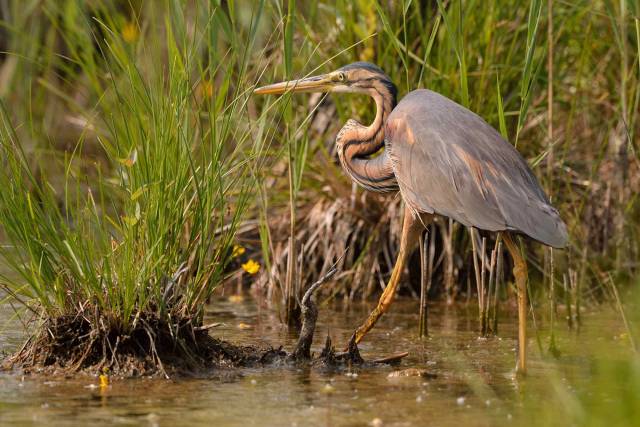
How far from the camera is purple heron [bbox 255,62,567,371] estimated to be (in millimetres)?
5012

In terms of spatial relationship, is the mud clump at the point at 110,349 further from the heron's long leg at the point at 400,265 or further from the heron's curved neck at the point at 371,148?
the heron's curved neck at the point at 371,148

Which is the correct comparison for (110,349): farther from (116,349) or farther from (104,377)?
A: (104,377)

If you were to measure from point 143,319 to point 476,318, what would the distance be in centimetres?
267

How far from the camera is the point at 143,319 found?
4652 millimetres

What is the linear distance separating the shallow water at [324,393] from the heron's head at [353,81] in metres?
1.35

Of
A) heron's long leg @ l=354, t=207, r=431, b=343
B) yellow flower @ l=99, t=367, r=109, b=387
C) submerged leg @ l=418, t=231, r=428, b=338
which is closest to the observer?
yellow flower @ l=99, t=367, r=109, b=387

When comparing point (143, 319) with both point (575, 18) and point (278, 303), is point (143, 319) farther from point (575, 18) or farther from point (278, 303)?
point (575, 18)

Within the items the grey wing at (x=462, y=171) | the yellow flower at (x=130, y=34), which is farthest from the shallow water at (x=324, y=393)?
the yellow flower at (x=130, y=34)

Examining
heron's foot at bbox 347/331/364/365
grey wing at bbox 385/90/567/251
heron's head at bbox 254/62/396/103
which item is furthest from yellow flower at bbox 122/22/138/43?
heron's foot at bbox 347/331/364/365

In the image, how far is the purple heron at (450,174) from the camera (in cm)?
501

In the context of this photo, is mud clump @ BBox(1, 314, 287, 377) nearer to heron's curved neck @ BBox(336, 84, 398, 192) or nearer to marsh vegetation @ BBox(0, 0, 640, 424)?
marsh vegetation @ BBox(0, 0, 640, 424)

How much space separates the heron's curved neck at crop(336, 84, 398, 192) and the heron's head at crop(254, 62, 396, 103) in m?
0.01

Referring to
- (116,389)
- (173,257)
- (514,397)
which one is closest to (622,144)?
(514,397)

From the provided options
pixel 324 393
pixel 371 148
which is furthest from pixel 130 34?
pixel 324 393
